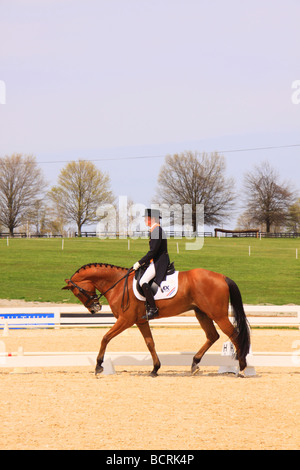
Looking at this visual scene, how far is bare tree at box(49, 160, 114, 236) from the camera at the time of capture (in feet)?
229

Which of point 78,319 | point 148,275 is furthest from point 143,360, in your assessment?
point 78,319

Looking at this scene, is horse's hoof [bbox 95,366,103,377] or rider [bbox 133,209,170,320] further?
horse's hoof [bbox 95,366,103,377]

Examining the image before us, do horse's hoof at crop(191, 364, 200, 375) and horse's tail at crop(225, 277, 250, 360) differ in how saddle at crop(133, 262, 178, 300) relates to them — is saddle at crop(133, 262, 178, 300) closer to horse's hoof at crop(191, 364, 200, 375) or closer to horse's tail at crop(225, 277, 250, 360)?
horse's tail at crop(225, 277, 250, 360)

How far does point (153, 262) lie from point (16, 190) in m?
62.4

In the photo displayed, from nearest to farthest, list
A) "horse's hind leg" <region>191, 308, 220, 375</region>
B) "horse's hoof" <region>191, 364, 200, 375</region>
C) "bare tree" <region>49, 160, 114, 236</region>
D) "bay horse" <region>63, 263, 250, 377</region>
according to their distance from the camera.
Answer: "bay horse" <region>63, 263, 250, 377</region>, "horse's hind leg" <region>191, 308, 220, 375</region>, "horse's hoof" <region>191, 364, 200, 375</region>, "bare tree" <region>49, 160, 114, 236</region>

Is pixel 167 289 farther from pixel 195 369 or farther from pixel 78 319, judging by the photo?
pixel 78 319

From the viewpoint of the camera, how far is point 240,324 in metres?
10.7

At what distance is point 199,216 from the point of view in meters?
73.6

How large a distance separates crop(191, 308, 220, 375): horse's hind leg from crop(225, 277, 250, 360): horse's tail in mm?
432

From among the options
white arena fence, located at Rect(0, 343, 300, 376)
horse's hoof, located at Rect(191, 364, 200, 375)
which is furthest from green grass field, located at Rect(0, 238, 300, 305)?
horse's hoof, located at Rect(191, 364, 200, 375)

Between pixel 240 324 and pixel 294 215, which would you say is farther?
pixel 294 215
